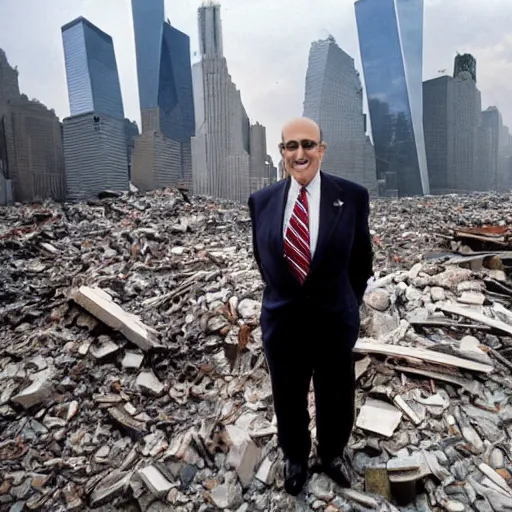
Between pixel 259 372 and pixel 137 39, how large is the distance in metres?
54.7

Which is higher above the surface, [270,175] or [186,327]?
[270,175]

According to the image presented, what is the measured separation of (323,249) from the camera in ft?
4.39

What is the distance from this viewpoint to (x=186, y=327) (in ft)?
11.6

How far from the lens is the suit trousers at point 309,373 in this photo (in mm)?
1424

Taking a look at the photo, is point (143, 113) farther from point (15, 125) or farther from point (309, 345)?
point (309, 345)

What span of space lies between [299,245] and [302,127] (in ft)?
1.56

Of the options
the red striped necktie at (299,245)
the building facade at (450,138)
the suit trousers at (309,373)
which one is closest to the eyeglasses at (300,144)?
the red striped necktie at (299,245)

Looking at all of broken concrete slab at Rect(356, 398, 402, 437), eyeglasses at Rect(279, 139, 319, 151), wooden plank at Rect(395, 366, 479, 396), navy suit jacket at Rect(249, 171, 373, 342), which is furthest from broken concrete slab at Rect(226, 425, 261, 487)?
eyeglasses at Rect(279, 139, 319, 151)

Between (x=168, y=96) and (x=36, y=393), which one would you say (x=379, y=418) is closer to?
(x=36, y=393)

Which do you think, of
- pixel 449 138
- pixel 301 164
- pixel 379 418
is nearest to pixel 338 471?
pixel 379 418

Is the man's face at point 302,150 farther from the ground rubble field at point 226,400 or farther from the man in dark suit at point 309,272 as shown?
the ground rubble field at point 226,400

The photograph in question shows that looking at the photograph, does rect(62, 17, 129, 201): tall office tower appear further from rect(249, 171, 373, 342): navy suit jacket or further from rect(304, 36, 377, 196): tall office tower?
rect(249, 171, 373, 342): navy suit jacket

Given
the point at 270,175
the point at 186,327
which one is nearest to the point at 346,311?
the point at 186,327

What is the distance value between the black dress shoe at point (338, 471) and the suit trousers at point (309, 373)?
0.10ft
